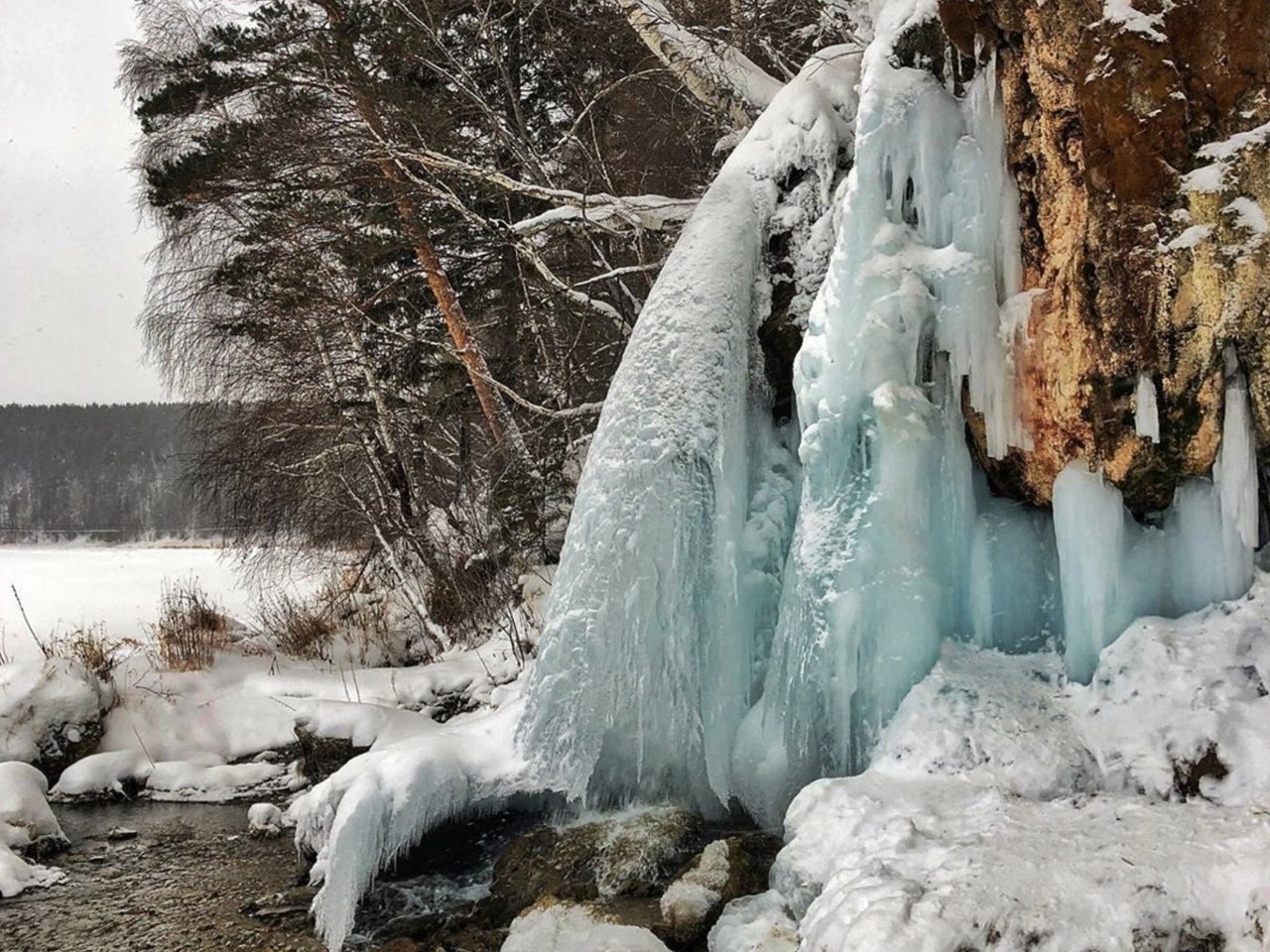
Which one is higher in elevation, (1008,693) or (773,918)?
(1008,693)

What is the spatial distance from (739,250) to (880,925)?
3.17 metres

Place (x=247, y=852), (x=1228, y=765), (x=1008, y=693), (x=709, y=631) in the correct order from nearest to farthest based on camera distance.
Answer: (x=1228, y=765)
(x=1008, y=693)
(x=709, y=631)
(x=247, y=852)

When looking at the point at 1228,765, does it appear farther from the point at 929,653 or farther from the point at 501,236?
the point at 501,236

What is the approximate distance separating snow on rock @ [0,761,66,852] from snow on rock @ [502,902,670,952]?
11.0 ft

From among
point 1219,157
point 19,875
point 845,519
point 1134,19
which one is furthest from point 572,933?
point 1134,19

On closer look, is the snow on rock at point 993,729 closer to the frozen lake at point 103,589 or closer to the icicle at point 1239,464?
the icicle at point 1239,464

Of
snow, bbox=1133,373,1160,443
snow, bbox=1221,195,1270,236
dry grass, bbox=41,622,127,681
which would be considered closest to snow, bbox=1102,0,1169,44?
snow, bbox=1221,195,1270,236

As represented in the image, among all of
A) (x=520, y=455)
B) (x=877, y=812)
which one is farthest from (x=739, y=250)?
(x=520, y=455)

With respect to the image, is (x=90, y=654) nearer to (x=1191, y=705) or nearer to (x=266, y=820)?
(x=266, y=820)

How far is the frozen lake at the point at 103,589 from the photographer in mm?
11711

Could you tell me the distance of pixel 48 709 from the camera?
6.93 m

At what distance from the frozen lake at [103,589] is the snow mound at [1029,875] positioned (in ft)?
28.9

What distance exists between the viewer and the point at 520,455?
26.8ft

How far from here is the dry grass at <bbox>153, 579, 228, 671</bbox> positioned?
8.45m
